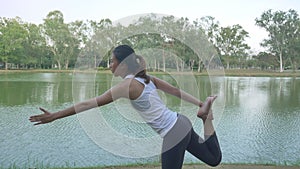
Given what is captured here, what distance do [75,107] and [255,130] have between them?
728 centimetres

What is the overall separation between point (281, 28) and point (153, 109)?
175 ft

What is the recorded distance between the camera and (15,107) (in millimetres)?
11141

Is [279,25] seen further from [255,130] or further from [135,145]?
[135,145]

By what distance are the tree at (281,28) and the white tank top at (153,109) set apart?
52540 mm

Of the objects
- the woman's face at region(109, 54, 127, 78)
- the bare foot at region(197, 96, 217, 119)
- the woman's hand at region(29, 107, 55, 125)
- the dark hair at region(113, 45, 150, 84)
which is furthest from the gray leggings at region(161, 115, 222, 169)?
the woman's hand at region(29, 107, 55, 125)

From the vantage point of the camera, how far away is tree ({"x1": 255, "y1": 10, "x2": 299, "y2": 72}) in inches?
1950

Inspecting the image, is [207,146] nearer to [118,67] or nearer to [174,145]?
[174,145]

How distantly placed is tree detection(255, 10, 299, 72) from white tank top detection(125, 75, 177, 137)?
52540 millimetres

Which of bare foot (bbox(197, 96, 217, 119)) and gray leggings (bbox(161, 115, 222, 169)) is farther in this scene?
bare foot (bbox(197, 96, 217, 119))

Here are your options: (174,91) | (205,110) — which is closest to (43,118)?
(174,91)

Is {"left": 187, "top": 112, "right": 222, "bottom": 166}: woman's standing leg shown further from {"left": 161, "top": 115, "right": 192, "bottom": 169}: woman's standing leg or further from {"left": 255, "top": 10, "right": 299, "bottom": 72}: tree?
{"left": 255, "top": 10, "right": 299, "bottom": 72}: tree

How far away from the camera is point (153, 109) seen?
190cm

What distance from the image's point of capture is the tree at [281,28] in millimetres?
49531

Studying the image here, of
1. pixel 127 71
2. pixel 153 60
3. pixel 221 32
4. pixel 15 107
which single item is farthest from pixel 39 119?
pixel 221 32
